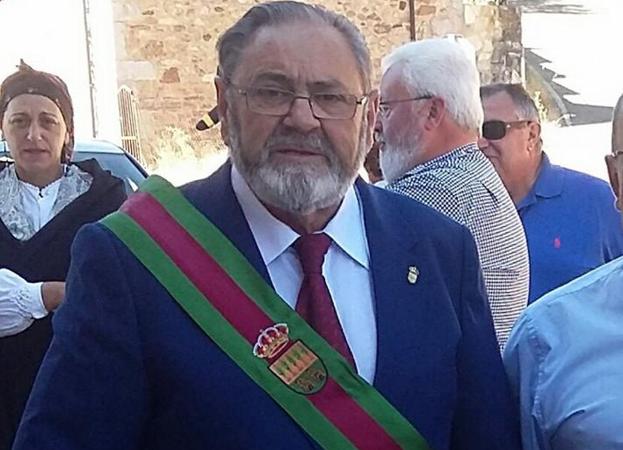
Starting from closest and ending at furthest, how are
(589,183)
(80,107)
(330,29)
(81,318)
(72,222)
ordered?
(81,318), (330,29), (72,222), (589,183), (80,107)

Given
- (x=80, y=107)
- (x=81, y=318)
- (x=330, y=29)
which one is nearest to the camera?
(x=81, y=318)

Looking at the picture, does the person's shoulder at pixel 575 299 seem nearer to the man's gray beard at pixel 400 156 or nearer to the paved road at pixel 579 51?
the man's gray beard at pixel 400 156

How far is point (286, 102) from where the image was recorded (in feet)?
6.06

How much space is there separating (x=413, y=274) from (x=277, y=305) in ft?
0.87

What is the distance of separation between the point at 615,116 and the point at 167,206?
2.65 ft

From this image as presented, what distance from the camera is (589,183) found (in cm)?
396

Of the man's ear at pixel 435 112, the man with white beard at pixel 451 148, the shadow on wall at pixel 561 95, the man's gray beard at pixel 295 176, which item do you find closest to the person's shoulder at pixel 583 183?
the man with white beard at pixel 451 148

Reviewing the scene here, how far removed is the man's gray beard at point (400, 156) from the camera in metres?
→ 2.94

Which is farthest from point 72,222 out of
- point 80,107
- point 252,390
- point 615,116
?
point 80,107

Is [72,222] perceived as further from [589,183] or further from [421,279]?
[589,183]

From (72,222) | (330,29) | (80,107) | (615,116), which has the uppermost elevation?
(330,29)

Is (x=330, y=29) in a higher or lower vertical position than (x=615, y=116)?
higher

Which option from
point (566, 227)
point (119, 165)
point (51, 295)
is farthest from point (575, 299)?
point (119, 165)

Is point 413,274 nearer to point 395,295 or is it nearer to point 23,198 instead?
point 395,295
